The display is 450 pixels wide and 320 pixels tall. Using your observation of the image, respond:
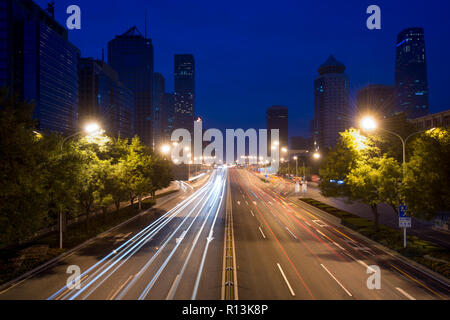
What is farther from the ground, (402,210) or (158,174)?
(158,174)

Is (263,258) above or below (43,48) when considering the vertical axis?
below

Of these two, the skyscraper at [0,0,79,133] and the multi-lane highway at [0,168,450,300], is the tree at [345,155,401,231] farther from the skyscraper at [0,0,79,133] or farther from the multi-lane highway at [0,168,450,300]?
the skyscraper at [0,0,79,133]

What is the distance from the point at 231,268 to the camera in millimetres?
17625

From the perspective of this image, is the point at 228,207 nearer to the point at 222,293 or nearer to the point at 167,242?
the point at 167,242

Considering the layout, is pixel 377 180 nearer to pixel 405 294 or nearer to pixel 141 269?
pixel 405 294

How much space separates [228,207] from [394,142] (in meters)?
25.5

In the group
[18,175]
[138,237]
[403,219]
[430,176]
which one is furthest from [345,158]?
[18,175]

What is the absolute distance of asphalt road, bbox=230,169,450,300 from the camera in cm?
1409

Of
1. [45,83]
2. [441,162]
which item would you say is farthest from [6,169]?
[45,83]

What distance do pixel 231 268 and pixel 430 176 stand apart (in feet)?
43.6

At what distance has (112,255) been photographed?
2078cm

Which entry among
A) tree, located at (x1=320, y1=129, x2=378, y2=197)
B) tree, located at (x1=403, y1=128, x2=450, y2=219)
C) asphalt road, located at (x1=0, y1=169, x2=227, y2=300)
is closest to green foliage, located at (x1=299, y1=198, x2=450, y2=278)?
tree, located at (x1=403, y1=128, x2=450, y2=219)

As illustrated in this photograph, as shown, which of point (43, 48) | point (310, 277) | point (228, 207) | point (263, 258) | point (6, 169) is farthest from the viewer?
point (43, 48)

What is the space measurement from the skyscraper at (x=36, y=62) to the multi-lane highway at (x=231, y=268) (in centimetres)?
10839
